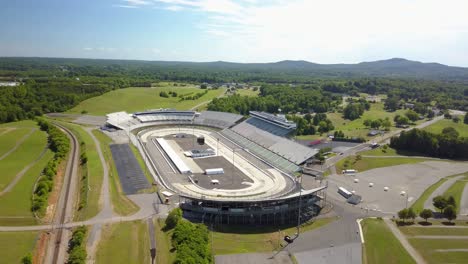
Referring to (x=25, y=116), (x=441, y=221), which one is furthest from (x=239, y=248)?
(x=25, y=116)

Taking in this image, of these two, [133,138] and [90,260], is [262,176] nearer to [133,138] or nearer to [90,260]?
[90,260]

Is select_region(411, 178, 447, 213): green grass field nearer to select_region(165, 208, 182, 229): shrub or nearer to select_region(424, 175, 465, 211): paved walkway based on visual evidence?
select_region(424, 175, 465, 211): paved walkway

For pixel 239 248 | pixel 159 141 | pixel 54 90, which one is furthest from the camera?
pixel 54 90

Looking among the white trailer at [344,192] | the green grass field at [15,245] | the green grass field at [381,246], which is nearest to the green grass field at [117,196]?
the green grass field at [15,245]

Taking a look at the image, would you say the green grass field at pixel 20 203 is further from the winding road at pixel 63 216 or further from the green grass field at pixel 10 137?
the green grass field at pixel 10 137

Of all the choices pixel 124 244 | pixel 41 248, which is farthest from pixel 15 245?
pixel 124 244
